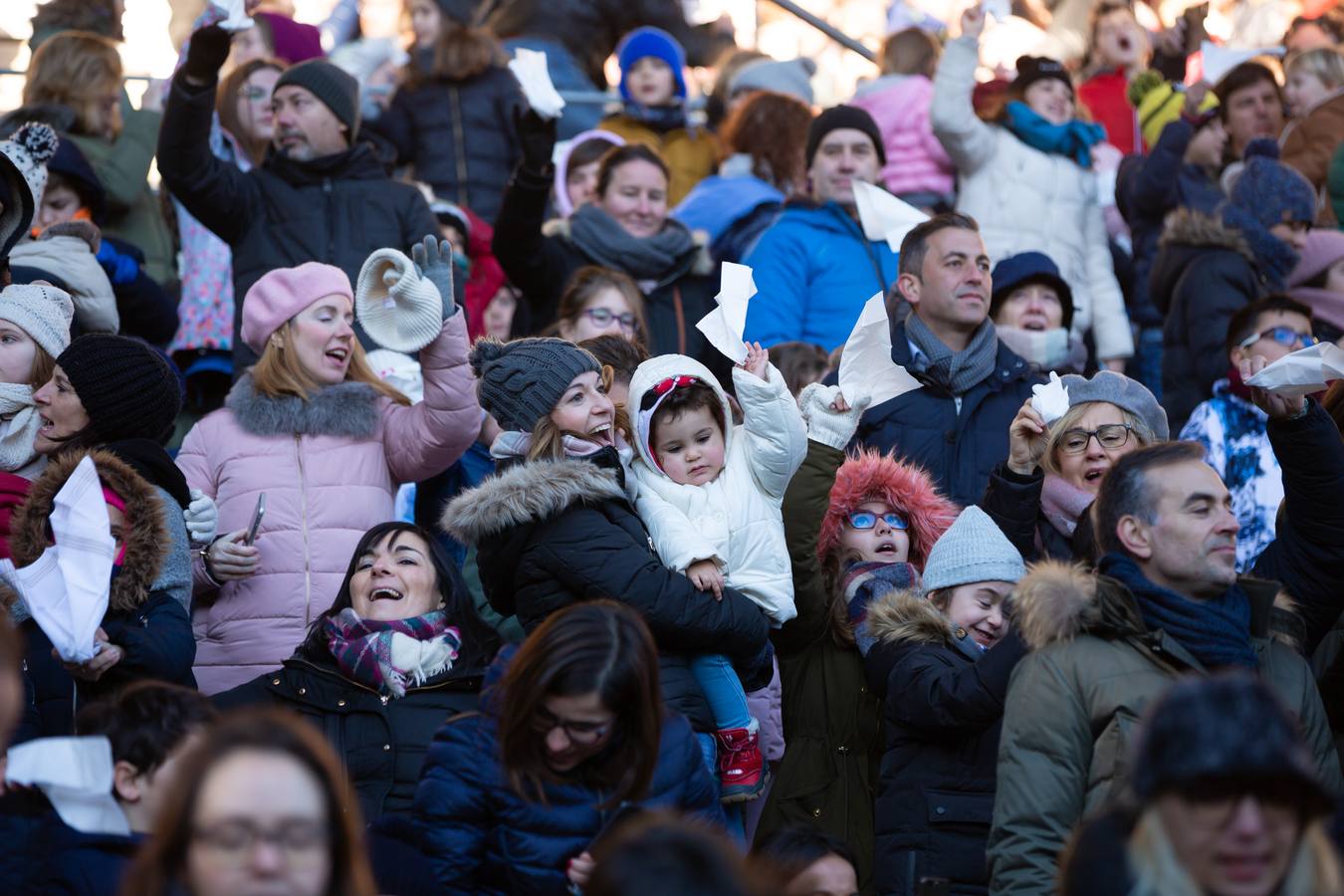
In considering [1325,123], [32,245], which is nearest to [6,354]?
[32,245]

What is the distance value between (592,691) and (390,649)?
120 centimetres

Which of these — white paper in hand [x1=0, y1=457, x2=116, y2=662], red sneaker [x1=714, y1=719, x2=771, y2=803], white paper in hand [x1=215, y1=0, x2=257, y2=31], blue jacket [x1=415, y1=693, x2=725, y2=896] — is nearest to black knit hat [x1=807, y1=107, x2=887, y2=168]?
white paper in hand [x1=215, y1=0, x2=257, y2=31]

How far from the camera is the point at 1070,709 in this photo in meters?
4.98

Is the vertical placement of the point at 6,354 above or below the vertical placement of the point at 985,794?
above

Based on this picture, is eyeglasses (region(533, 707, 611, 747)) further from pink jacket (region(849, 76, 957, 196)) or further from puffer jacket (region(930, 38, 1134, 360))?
pink jacket (region(849, 76, 957, 196))

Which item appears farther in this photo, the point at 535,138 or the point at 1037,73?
the point at 1037,73

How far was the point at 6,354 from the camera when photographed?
6742mm

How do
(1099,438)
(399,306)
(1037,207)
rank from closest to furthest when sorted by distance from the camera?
(1099,438) < (399,306) < (1037,207)

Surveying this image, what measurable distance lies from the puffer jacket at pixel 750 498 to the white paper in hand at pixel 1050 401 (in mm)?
760

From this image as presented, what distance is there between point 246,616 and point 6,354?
1.18m

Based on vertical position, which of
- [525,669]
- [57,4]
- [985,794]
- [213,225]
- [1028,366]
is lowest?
[985,794]

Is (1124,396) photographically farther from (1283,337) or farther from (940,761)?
(940,761)

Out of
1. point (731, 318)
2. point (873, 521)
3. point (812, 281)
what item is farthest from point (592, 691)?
point (812, 281)

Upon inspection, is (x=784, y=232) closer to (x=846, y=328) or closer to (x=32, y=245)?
(x=846, y=328)
